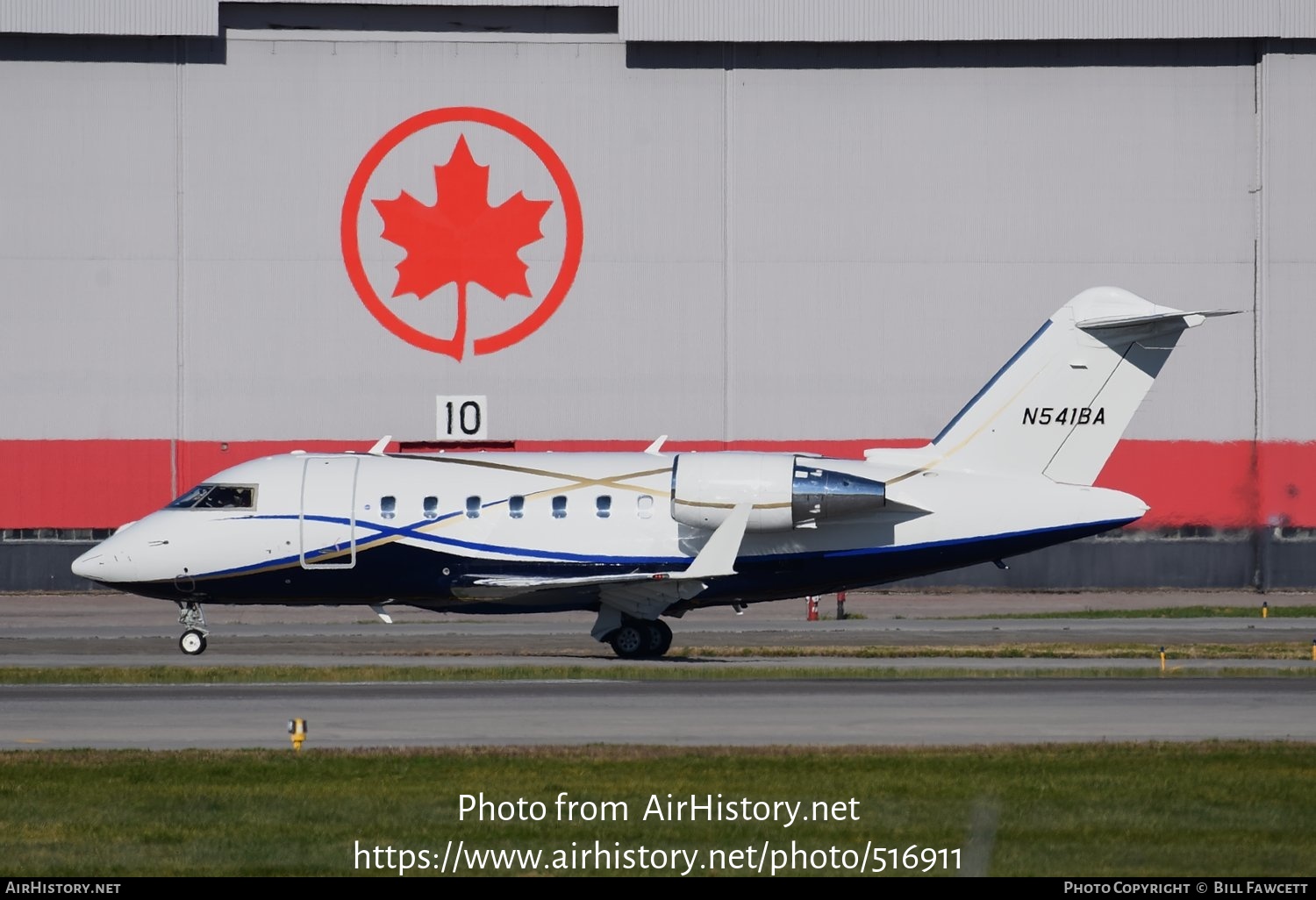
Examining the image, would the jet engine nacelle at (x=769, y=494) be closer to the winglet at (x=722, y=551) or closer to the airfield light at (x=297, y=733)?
the winglet at (x=722, y=551)

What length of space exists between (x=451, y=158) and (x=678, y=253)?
7.24 meters

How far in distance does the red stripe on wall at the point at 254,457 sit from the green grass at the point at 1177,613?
7.68 meters

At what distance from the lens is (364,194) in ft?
164

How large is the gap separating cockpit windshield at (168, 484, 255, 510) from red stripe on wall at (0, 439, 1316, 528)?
17.8 m

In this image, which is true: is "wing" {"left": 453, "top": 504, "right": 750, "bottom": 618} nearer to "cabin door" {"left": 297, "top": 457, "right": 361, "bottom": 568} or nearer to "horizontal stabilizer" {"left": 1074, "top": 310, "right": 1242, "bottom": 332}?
"cabin door" {"left": 297, "top": 457, "right": 361, "bottom": 568}

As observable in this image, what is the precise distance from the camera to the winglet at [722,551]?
2889 cm

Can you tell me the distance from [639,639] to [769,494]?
12.0 ft

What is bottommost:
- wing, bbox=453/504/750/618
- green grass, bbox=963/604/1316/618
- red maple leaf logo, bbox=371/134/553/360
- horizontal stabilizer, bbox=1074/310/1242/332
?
green grass, bbox=963/604/1316/618

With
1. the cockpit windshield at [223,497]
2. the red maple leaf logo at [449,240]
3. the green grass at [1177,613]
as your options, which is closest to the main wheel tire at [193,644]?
the cockpit windshield at [223,497]

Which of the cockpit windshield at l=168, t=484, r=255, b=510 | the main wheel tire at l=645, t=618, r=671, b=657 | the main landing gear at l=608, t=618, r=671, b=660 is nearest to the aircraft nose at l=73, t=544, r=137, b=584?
the cockpit windshield at l=168, t=484, r=255, b=510

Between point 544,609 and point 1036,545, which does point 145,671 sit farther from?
point 1036,545

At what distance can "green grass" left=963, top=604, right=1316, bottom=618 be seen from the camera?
41.2m

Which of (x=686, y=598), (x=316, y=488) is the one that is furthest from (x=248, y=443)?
(x=686, y=598)

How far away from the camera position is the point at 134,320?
163ft
